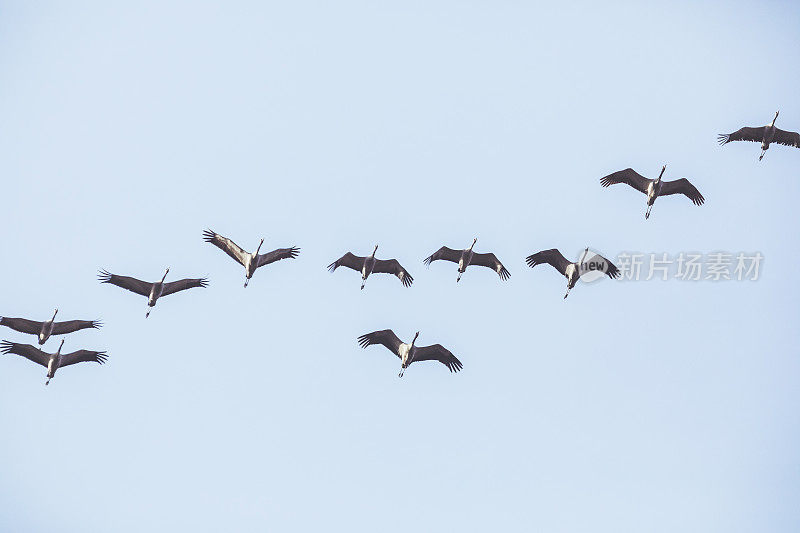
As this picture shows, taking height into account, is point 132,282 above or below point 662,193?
below

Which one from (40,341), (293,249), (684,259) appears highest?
(684,259)

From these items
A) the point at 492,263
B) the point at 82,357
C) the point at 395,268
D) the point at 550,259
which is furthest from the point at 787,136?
the point at 82,357

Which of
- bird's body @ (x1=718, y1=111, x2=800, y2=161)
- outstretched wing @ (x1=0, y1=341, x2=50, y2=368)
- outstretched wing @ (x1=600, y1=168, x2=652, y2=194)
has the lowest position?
outstretched wing @ (x1=0, y1=341, x2=50, y2=368)

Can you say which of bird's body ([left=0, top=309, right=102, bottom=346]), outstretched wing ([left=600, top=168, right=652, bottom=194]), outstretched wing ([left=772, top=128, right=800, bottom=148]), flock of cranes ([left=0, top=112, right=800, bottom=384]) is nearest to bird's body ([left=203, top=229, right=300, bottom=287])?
flock of cranes ([left=0, top=112, right=800, bottom=384])

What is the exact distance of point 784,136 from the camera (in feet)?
281

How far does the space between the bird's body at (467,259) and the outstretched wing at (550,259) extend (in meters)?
1.39

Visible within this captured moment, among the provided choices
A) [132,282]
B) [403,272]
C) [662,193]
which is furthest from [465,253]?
[132,282]

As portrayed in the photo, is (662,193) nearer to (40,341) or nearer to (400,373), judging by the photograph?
(400,373)

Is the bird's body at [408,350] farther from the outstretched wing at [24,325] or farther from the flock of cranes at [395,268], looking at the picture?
the outstretched wing at [24,325]

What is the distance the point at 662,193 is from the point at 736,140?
4.15 meters

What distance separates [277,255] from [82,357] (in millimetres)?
10338

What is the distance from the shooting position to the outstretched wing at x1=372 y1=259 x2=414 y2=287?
84812mm

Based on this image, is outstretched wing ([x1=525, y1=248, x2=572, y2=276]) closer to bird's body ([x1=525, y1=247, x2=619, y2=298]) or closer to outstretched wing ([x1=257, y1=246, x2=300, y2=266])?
bird's body ([x1=525, y1=247, x2=619, y2=298])

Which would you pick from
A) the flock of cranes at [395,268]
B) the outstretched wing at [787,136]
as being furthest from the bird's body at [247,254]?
the outstretched wing at [787,136]
